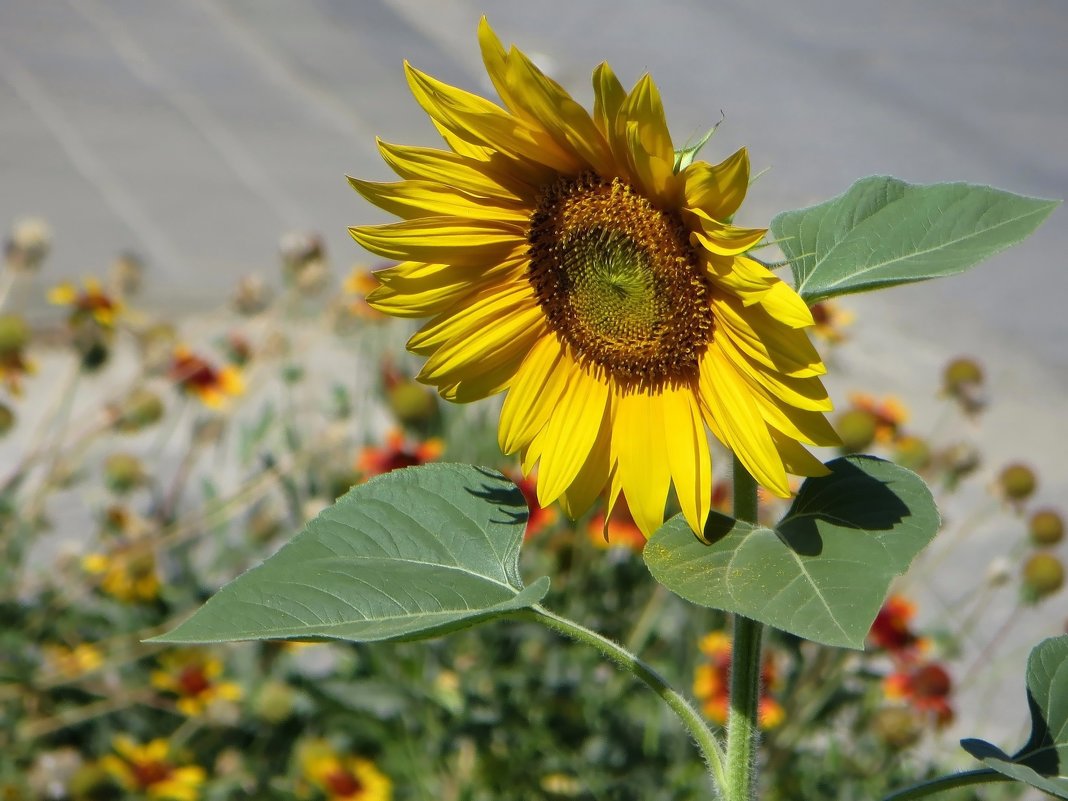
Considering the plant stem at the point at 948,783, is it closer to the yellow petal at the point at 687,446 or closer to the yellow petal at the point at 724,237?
the yellow petal at the point at 687,446

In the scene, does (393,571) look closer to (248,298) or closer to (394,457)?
(394,457)

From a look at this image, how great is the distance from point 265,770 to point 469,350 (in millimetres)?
1230

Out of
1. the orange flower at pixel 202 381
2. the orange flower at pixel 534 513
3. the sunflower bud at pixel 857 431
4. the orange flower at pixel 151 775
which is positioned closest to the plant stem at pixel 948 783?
the orange flower at pixel 534 513

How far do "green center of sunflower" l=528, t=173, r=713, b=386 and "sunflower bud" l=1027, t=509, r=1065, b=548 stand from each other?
1.26 metres

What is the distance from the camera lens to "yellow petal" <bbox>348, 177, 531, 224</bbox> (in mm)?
728

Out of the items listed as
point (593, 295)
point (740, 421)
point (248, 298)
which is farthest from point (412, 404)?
point (740, 421)

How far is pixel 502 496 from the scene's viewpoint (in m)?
0.71

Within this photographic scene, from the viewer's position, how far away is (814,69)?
473cm

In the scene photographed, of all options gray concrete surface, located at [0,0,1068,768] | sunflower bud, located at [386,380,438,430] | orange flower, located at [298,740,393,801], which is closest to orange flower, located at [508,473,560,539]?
sunflower bud, located at [386,380,438,430]

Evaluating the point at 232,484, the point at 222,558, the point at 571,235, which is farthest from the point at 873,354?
the point at 571,235

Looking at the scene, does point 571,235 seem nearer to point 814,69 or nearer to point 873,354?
point 873,354

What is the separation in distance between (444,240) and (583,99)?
3.83 meters

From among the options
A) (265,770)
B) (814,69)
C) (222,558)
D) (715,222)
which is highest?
(814,69)

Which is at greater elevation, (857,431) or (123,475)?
(857,431)
